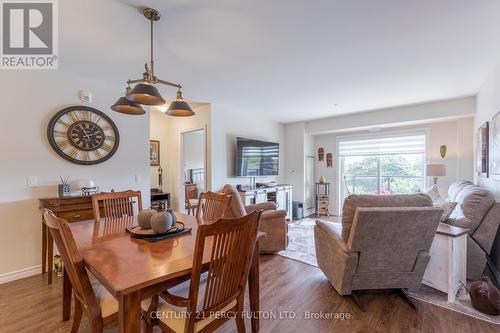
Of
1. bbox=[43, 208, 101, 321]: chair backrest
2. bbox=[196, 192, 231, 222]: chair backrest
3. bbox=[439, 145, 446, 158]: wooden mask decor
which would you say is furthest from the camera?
bbox=[439, 145, 446, 158]: wooden mask decor

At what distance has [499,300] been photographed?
76.5 inches

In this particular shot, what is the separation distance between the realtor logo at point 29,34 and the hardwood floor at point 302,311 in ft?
8.00

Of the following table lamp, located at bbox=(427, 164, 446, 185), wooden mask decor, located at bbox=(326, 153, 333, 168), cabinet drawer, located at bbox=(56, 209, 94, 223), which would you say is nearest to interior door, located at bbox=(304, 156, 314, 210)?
wooden mask decor, located at bbox=(326, 153, 333, 168)

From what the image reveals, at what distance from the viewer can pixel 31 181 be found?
2.74 m

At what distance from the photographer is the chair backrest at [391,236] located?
6.14ft

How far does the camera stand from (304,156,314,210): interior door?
614 cm

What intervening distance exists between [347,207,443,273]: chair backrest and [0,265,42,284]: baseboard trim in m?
3.54

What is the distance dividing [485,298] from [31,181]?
4.71 meters

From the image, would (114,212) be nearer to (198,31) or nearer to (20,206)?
(20,206)

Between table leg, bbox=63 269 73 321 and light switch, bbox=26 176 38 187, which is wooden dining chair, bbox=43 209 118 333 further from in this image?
light switch, bbox=26 176 38 187

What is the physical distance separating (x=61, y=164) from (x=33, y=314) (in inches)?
66.3

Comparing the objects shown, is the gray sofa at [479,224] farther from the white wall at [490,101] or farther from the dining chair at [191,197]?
the dining chair at [191,197]

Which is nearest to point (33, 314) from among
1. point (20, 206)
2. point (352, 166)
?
point (20, 206)

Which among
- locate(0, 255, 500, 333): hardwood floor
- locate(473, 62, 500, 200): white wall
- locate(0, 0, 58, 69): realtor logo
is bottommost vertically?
locate(0, 255, 500, 333): hardwood floor
